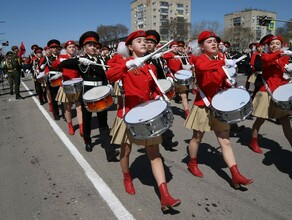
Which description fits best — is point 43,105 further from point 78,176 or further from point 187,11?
point 187,11

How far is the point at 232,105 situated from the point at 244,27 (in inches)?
3555

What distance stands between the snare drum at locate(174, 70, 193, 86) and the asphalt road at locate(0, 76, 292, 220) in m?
1.51

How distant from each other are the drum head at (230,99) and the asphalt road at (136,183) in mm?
1080

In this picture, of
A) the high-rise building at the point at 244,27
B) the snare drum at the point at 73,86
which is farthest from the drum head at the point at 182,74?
the high-rise building at the point at 244,27

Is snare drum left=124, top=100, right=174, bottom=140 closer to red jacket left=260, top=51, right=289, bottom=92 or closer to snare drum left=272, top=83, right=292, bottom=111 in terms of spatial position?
snare drum left=272, top=83, right=292, bottom=111

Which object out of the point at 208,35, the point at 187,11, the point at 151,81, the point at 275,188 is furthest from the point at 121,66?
the point at 187,11

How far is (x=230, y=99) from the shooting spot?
361 cm

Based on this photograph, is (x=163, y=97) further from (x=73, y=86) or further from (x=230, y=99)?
(x=73, y=86)

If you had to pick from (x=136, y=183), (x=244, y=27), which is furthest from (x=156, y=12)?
(x=136, y=183)

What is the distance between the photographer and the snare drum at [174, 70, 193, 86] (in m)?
7.26

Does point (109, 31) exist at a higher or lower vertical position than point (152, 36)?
lower

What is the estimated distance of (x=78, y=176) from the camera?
4.42 metres

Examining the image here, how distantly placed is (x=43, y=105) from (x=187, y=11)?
102082 mm

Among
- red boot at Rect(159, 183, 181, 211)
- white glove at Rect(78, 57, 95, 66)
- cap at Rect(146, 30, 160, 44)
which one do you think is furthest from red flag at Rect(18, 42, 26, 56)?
red boot at Rect(159, 183, 181, 211)
